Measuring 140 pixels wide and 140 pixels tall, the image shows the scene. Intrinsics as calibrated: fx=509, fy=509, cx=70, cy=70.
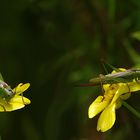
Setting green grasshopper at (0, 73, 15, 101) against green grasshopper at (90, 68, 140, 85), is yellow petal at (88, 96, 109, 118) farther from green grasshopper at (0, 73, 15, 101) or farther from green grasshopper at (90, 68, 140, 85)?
green grasshopper at (0, 73, 15, 101)

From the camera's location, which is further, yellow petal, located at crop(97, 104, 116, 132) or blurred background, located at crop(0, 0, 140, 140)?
blurred background, located at crop(0, 0, 140, 140)

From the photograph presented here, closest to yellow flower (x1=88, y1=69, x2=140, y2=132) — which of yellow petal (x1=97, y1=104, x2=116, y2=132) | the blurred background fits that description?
yellow petal (x1=97, y1=104, x2=116, y2=132)

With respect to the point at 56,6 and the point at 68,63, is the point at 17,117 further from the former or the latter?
the point at 56,6

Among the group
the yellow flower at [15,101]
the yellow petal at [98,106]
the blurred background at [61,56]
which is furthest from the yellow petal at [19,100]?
the blurred background at [61,56]

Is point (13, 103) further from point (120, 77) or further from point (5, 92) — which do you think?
point (120, 77)

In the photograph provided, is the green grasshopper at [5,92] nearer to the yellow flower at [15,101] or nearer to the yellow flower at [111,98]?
the yellow flower at [15,101]

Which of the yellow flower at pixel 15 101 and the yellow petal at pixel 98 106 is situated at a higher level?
the yellow flower at pixel 15 101
